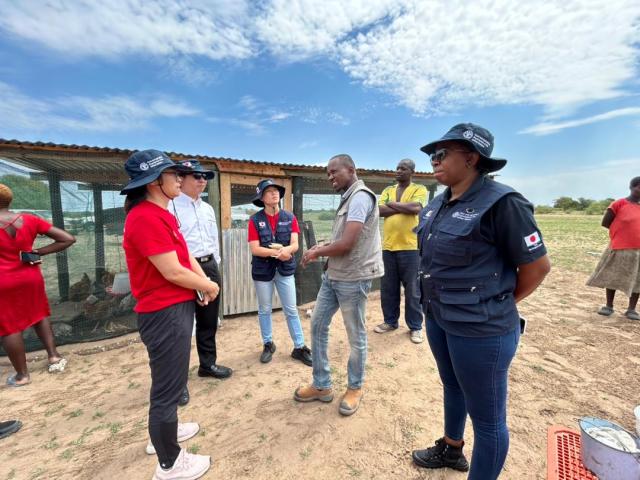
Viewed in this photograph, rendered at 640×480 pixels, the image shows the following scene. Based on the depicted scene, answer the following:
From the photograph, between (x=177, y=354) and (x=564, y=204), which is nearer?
(x=177, y=354)

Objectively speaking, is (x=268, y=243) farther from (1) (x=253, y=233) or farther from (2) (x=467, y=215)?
(2) (x=467, y=215)

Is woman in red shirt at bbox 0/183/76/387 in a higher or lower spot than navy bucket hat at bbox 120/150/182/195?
lower

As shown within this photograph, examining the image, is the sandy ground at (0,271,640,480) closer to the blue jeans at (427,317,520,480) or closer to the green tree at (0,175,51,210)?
the blue jeans at (427,317,520,480)

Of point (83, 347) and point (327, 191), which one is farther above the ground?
point (327, 191)

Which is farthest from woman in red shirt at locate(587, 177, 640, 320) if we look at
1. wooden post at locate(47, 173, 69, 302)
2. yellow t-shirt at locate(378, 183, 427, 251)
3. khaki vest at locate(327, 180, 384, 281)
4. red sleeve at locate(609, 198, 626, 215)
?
wooden post at locate(47, 173, 69, 302)

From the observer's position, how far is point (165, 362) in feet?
5.99

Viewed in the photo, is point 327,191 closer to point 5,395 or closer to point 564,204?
point 5,395

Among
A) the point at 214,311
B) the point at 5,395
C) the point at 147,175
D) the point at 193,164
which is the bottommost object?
the point at 5,395

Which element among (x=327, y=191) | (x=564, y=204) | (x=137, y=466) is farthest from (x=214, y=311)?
(x=564, y=204)

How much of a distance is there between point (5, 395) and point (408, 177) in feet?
17.4

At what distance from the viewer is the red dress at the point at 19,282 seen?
3109mm

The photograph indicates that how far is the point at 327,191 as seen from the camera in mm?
6293

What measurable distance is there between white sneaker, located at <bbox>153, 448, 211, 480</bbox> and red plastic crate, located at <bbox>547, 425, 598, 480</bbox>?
2.31m

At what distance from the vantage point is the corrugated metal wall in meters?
5.24
